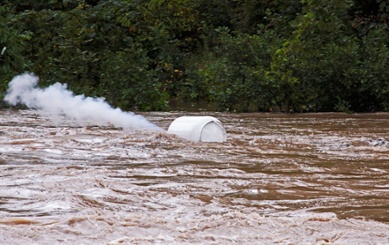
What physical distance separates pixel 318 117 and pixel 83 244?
Result: 1004 centimetres

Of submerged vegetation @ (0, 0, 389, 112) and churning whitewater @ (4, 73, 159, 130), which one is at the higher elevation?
submerged vegetation @ (0, 0, 389, 112)

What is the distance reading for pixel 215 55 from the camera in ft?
67.1

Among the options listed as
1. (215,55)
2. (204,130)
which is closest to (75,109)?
(204,130)

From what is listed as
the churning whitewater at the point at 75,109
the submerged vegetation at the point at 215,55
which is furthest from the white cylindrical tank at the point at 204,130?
the submerged vegetation at the point at 215,55

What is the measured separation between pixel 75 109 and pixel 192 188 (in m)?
6.79

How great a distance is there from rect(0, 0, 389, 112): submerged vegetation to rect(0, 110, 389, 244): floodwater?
14.1ft

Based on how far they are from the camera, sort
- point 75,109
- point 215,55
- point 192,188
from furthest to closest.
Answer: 1. point 215,55
2. point 75,109
3. point 192,188

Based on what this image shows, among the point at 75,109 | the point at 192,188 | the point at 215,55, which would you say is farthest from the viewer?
the point at 215,55

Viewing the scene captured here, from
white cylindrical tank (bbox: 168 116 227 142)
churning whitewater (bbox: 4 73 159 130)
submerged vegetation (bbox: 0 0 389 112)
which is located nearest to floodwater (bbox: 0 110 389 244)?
white cylindrical tank (bbox: 168 116 227 142)

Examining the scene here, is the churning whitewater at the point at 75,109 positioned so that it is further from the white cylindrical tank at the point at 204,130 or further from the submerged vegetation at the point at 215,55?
the white cylindrical tank at the point at 204,130

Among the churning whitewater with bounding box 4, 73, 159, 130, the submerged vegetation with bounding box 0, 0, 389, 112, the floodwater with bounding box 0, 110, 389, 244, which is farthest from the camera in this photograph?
the submerged vegetation with bounding box 0, 0, 389, 112

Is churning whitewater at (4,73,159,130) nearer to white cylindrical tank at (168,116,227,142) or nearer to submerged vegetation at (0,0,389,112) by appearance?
submerged vegetation at (0,0,389,112)

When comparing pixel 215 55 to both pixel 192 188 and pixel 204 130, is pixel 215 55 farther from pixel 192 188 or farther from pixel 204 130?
pixel 192 188

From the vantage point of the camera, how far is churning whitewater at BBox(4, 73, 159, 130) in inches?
476
